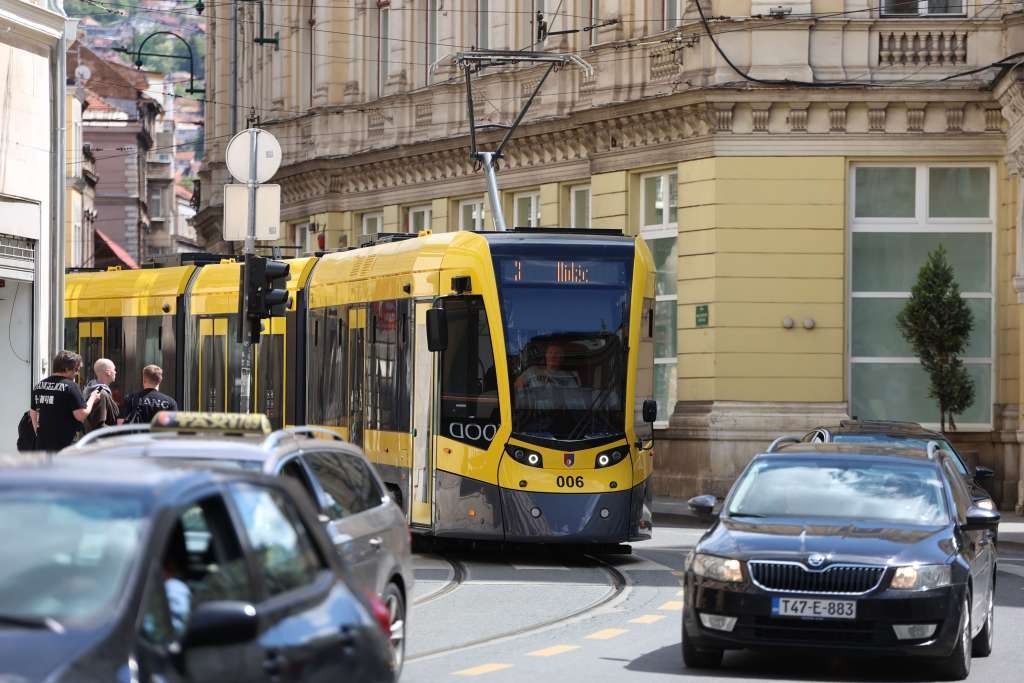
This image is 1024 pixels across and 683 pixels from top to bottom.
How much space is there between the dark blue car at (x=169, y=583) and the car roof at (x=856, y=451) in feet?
23.4

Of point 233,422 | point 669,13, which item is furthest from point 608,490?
point 669,13

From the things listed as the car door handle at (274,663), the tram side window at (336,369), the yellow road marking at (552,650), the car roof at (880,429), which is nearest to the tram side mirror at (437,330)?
the tram side window at (336,369)

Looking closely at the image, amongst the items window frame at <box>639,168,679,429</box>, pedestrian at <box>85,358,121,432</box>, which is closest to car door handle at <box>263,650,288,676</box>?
pedestrian at <box>85,358,121,432</box>

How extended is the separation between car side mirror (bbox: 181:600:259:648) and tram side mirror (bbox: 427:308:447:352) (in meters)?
14.0

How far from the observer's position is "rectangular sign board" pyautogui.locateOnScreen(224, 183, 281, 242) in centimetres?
1958

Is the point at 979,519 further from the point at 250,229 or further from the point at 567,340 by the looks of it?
the point at 250,229

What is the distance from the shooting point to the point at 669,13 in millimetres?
35000

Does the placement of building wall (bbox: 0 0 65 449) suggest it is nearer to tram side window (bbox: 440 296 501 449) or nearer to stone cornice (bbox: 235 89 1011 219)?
tram side window (bbox: 440 296 501 449)

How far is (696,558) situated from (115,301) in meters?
19.7

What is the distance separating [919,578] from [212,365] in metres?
17.3

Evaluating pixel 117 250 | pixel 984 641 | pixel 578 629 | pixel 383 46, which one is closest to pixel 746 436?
pixel 383 46

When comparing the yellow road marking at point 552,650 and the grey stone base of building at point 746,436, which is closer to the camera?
the yellow road marking at point 552,650

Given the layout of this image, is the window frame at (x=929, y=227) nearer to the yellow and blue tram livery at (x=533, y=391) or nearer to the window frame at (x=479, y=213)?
the window frame at (x=479, y=213)

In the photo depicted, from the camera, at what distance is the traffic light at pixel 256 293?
760 inches
